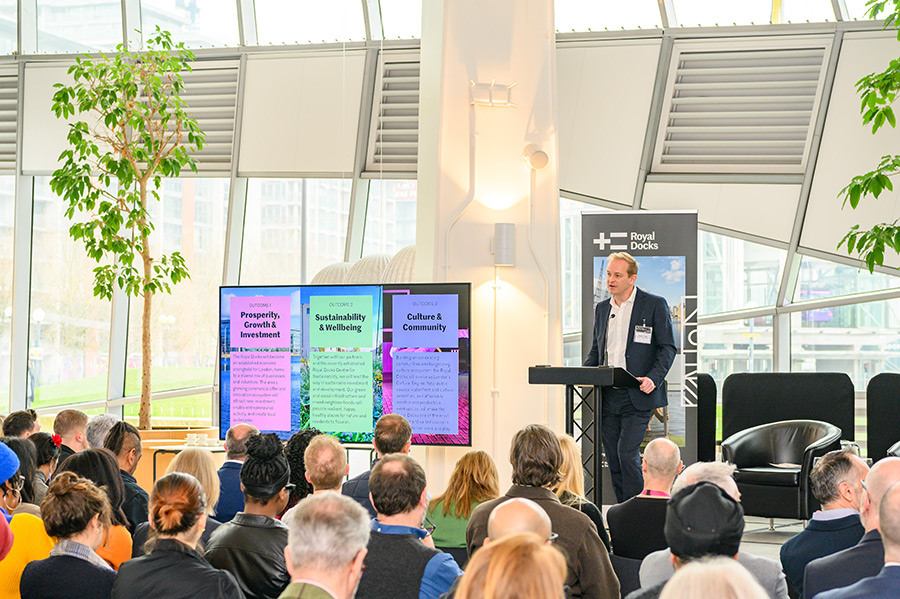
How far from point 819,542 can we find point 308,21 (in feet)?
26.0

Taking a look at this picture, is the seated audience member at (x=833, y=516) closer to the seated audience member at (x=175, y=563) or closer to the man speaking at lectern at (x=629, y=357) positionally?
the man speaking at lectern at (x=629, y=357)

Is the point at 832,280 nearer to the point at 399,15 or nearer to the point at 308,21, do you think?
the point at 399,15

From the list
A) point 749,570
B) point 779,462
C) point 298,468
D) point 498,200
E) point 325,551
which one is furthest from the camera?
point 779,462

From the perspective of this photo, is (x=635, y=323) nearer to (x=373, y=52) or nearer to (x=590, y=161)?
(x=590, y=161)

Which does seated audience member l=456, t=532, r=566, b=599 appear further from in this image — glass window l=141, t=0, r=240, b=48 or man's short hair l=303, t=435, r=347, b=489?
glass window l=141, t=0, r=240, b=48

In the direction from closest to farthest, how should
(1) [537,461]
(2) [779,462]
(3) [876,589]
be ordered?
(3) [876,589]
(1) [537,461]
(2) [779,462]

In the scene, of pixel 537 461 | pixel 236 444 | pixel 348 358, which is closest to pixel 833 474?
pixel 537 461

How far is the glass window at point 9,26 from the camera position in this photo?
10539mm

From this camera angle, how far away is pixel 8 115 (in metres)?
10.5

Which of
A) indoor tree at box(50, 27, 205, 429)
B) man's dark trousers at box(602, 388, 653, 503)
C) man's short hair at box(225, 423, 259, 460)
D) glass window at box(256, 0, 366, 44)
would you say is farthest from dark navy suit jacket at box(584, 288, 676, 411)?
glass window at box(256, 0, 366, 44)

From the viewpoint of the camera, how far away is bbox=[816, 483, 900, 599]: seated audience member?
7.61 feet

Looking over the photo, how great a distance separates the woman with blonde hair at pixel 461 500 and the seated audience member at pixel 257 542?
813mm

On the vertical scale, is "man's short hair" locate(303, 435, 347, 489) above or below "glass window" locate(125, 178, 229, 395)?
below

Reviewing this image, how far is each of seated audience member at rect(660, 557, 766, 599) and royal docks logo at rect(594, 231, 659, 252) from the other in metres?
6.23
